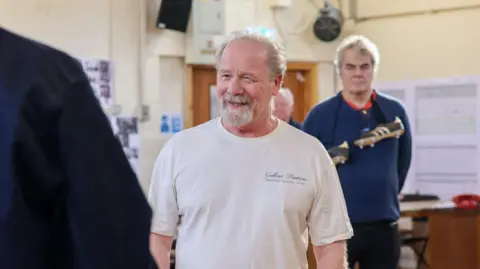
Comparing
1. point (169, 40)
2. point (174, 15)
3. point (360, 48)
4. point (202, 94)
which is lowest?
point (202, 94)

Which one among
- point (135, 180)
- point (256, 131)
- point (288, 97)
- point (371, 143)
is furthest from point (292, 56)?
point (135, 180)

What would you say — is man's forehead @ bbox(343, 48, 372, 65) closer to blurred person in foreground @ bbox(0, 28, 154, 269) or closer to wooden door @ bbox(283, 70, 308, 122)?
blurred person in foreground @ bbox(0, 28, 154, 269)

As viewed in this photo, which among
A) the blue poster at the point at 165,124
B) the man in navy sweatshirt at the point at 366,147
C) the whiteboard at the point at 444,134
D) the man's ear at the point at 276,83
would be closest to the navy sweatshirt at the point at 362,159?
the man in navy sweatshirt at the point at 366,147

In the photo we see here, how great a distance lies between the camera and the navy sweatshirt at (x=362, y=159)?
2984 millimetres

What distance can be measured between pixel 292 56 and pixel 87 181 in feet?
17.5

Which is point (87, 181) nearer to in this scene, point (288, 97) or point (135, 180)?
point (135, 180)

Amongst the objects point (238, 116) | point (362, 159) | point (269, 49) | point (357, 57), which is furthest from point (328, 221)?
point (357, 57)

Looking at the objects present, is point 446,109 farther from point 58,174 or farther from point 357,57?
point 58,174

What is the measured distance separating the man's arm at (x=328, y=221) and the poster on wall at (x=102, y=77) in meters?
3.42

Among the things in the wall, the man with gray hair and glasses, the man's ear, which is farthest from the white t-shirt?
the wall

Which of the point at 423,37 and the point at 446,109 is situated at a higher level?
the point at 423,37

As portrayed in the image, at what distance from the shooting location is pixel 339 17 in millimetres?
6117

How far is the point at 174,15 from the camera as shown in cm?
556

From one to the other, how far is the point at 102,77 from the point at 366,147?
2755 mm
